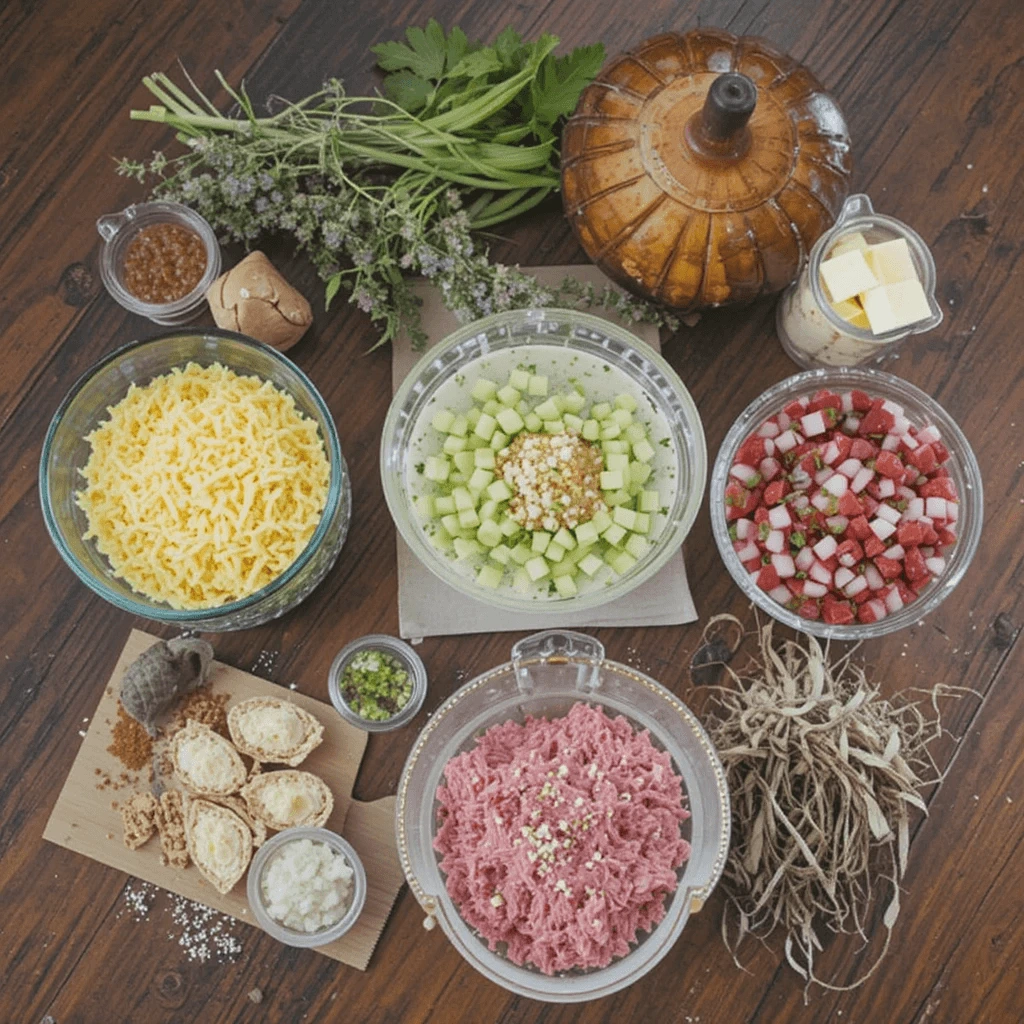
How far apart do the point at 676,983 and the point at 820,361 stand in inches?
45.3

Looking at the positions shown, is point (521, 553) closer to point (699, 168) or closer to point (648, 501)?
point (648, 501)

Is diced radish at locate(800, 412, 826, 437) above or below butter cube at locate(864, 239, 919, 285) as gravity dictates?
below

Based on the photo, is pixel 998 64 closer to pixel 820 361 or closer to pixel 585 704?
pixel 820 361

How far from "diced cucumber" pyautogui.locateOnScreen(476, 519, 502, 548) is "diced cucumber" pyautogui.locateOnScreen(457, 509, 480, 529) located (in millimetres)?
14

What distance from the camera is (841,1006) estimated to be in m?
1.74

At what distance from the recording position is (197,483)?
1.58 m

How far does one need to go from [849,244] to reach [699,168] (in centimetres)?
35

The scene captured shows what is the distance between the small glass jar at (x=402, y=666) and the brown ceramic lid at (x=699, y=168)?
76cm

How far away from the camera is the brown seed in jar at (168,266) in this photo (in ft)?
5.73

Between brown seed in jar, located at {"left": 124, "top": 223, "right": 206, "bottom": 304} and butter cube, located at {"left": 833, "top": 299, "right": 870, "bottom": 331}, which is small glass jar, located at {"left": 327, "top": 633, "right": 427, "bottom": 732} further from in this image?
butter cube, located at {"left": 833, "top": 299, "right": 870, "bottom": 331}

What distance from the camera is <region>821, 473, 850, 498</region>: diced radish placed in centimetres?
165

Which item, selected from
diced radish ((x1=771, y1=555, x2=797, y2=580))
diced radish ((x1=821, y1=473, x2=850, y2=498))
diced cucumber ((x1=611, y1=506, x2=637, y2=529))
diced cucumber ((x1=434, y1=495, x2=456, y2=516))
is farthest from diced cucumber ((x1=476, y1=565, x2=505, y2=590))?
diced radish ((x1=821, y1=473, x2=850, y2=498))

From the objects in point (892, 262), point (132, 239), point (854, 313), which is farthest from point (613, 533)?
point (132, 239)

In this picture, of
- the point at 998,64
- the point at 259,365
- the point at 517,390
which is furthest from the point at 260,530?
the point at 998,64
